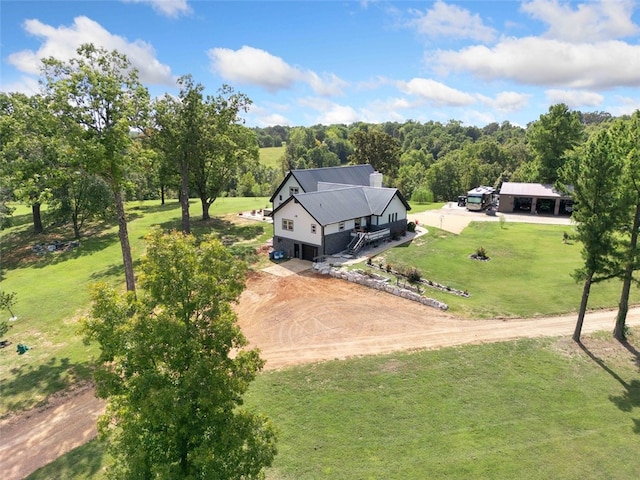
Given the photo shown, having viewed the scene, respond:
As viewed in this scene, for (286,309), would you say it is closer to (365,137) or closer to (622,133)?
(622,133)

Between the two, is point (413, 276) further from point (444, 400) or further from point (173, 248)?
point (173, 248)

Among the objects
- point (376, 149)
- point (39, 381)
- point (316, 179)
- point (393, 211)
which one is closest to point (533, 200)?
point (393, 211)

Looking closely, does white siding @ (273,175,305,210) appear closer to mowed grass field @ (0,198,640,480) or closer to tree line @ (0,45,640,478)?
tree line @ (0,45,640,478)

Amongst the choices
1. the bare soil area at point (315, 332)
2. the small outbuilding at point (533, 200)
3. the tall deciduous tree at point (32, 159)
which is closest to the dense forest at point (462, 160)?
the small outbuilding at point (533, 200)

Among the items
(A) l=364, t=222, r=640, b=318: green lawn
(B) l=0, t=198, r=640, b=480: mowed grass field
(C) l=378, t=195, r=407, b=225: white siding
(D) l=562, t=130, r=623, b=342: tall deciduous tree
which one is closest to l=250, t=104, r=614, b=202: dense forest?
(A) l=364, t=222, r=640, b=318: green lawn

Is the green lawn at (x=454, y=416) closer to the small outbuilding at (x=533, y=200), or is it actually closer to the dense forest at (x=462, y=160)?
the small outbuilding at (x=533, y=200)

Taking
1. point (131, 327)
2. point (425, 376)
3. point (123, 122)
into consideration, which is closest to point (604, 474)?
point (425, 376)
